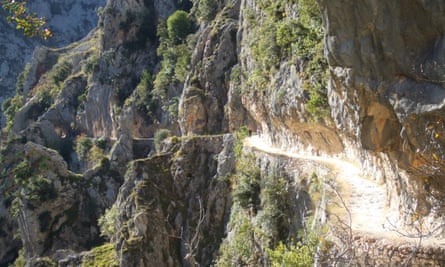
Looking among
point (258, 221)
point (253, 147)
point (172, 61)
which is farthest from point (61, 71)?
point (258, 221)

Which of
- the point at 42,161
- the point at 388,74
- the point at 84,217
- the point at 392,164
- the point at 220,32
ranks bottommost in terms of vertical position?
the point at 84,217

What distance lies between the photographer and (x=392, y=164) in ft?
45.0

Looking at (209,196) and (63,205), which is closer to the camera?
(209,196)

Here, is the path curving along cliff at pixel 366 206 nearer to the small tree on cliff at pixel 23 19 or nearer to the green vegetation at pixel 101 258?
the small tree on cliff at pixel 23 19

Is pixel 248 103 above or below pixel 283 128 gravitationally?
above

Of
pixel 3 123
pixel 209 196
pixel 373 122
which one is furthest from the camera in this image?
pixel 3 123

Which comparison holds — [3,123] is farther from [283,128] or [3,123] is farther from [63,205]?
[283,128]

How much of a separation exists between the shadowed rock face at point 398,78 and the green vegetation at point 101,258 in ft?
77.2

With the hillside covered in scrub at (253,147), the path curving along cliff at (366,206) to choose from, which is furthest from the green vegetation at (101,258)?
the path curving along cliff at (366,206)

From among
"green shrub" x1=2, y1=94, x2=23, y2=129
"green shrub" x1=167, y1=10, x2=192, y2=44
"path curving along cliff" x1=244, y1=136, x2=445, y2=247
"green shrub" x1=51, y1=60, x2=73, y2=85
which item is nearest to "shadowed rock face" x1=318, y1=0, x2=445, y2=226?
"path curving along cliff" x1=244, y1=136, x2=445, y2=247

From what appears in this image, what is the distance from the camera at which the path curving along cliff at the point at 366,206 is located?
1121cm

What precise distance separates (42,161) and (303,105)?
15.9m

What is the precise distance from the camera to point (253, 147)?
87.3 ft

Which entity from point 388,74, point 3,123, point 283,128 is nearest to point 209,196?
point 283,128
